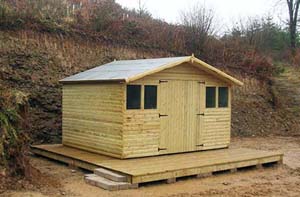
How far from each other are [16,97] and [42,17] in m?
7.09

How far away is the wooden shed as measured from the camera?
9.34 metres

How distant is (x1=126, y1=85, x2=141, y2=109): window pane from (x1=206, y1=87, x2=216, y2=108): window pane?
2.26 m

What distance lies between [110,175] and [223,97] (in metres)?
4.75

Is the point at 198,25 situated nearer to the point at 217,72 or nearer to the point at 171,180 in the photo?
the point at 217,72

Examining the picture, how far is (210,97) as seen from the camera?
36.2 feet

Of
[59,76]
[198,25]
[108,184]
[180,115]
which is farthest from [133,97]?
[198,25]

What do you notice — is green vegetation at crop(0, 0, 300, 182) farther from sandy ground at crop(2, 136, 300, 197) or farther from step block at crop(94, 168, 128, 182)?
step block at crop(94, 168, 128, 182)

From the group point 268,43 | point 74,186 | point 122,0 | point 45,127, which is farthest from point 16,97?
point 268,43

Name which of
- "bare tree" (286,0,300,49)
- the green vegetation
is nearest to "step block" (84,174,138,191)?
the green vegetation

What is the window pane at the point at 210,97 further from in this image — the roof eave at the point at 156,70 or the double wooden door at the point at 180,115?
the roof eave at the point at 156,70

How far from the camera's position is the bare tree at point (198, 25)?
1925cm

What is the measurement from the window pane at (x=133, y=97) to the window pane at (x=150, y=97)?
0.20m

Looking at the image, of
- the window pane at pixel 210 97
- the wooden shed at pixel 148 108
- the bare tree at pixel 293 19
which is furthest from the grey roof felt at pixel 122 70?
the bare tree at pixel 293 19

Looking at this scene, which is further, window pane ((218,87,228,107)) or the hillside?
the hillside
